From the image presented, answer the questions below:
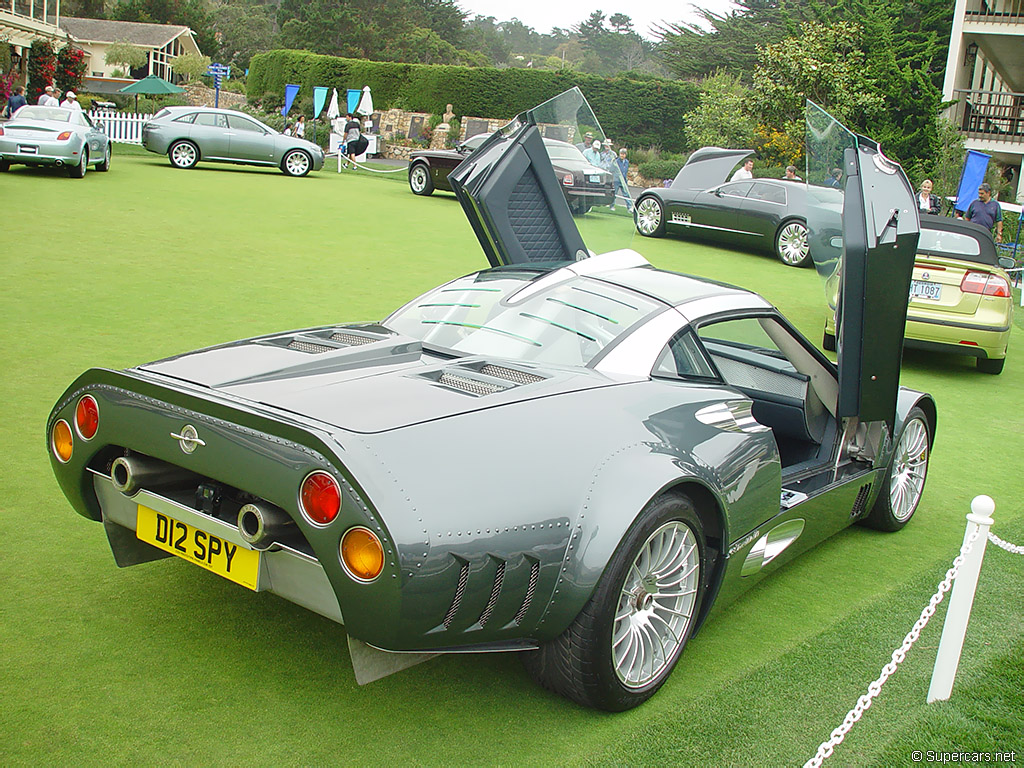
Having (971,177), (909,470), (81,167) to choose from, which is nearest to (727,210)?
(971,177)

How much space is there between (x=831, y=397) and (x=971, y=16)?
3029 centimetres

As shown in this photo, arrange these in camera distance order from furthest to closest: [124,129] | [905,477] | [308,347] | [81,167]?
[124,129] → [81,167] → [905,477] → [308,347]

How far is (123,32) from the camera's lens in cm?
6544

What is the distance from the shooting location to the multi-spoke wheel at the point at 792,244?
15.0m

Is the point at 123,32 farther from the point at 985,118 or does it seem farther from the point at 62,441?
the point at 62,441

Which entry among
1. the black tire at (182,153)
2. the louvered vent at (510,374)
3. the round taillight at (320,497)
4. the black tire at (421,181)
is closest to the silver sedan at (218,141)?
the black tire at (182,153)

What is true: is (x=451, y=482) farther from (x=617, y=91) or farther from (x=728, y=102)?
(x=617, y=91)

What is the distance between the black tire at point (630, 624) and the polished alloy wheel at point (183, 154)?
19.3 m

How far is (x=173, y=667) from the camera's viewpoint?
9.55 ft

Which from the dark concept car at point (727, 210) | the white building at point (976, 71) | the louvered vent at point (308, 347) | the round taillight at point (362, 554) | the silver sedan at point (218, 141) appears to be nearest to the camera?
the round taillight at point (362, 554)

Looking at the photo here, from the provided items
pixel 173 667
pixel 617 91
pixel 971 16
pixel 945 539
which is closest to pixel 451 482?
pixel 173 667

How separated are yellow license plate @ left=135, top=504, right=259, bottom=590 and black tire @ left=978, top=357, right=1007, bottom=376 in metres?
8.23

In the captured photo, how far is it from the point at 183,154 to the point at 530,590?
19.6 metres

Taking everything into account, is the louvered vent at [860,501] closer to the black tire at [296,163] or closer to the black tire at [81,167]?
the black tire at [81,167]
